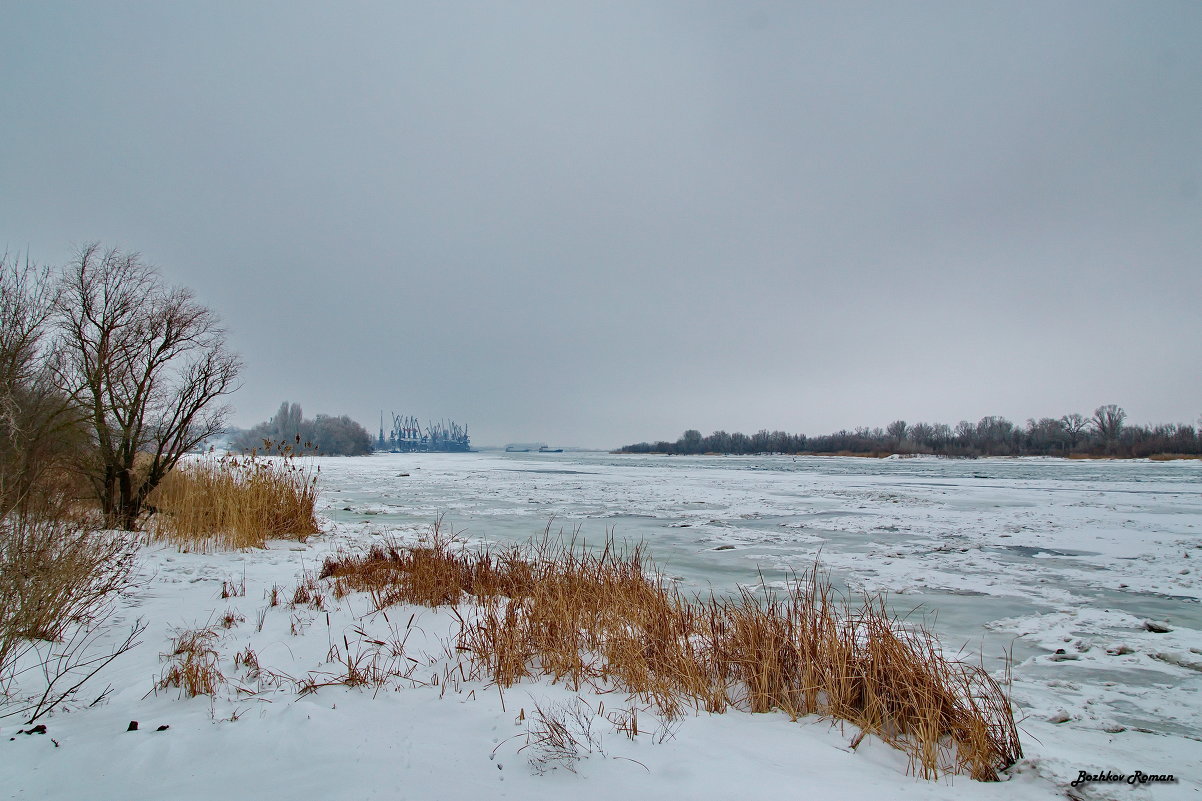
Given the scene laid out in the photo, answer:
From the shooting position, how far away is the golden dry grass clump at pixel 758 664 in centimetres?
288

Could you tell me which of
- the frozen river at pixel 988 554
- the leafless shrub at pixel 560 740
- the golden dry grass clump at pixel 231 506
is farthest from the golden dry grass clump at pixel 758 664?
the golden dry grass clump at pixel 231 506

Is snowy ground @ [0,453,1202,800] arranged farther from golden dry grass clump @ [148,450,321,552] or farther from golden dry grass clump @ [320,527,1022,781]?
golden dry grass clump @ [148,450,321,552]

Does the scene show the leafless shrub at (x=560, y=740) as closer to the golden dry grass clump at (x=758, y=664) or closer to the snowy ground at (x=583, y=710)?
the snowy ground at (x=583, y=710)

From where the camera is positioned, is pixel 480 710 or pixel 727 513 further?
pixel 727 513

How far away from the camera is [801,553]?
352 inches

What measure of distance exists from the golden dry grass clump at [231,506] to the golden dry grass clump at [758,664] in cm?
489

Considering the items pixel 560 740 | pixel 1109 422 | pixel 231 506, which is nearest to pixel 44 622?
pixel 560 740

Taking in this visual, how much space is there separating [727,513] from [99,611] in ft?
40.7

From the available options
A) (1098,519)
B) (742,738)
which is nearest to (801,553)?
(742,738)

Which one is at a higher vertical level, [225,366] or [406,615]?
[225,366]

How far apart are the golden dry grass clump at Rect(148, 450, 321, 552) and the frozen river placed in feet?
3.76

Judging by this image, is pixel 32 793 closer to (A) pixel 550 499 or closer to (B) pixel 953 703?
(B) pixel 953 703

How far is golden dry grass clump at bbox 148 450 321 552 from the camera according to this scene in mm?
8445

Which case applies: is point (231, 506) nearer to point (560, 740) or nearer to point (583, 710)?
point (583, 710)
